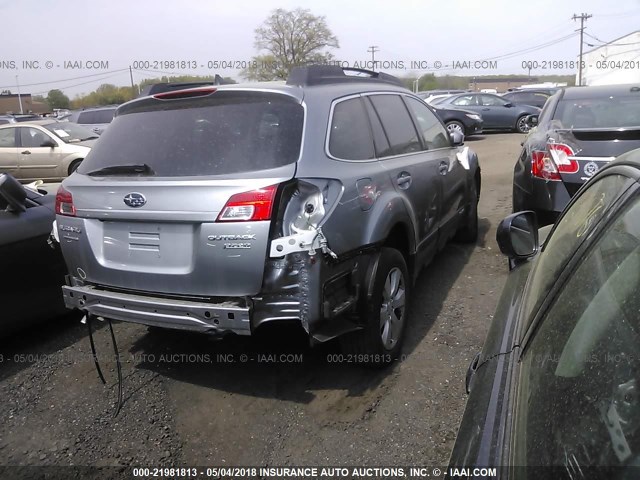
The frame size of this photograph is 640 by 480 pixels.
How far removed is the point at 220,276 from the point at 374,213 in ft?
3.37

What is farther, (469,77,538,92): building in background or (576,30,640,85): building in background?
(469,77,538,92): building in background

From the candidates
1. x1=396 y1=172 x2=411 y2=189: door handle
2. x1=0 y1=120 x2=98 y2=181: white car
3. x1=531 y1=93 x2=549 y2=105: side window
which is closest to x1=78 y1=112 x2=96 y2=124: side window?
x1=0 y1=120 x2=98 y2=181: white car

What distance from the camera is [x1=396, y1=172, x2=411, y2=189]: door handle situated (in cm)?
364

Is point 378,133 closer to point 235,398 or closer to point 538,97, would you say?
point 235,398

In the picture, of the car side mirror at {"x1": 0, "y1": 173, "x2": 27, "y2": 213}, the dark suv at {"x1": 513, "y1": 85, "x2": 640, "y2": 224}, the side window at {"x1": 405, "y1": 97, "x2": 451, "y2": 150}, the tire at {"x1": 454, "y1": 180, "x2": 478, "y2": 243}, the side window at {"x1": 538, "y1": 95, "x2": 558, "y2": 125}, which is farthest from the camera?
the tire at {"x1": 454, "y1": 180, "x2": 478, "y2": 243}

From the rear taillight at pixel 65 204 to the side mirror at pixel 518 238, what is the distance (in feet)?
7.88

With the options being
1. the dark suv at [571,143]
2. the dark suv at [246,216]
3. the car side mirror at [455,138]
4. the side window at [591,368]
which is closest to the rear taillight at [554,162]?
the dark suv at [571,143]

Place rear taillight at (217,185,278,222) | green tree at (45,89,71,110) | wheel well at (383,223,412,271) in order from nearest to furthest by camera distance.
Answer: rear taillight at (217,185,278,222)
wheel well at (383,223,412,271)
green tree at (45,89,71,110)

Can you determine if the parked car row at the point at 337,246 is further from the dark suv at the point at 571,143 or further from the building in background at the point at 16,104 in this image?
the building in background at the point at 16,104

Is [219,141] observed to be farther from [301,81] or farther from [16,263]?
[16,263]

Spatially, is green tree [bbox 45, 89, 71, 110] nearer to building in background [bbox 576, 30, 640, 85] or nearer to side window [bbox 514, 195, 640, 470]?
building in background [bbox 576, 30, 640, 85]

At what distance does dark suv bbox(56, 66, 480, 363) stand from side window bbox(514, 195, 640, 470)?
1.40 metres

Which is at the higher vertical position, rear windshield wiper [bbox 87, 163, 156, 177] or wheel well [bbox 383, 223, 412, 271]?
rear windshield wiper [bbox 87, 163, 156, 177]

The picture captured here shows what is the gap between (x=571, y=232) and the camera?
1.94 metres
